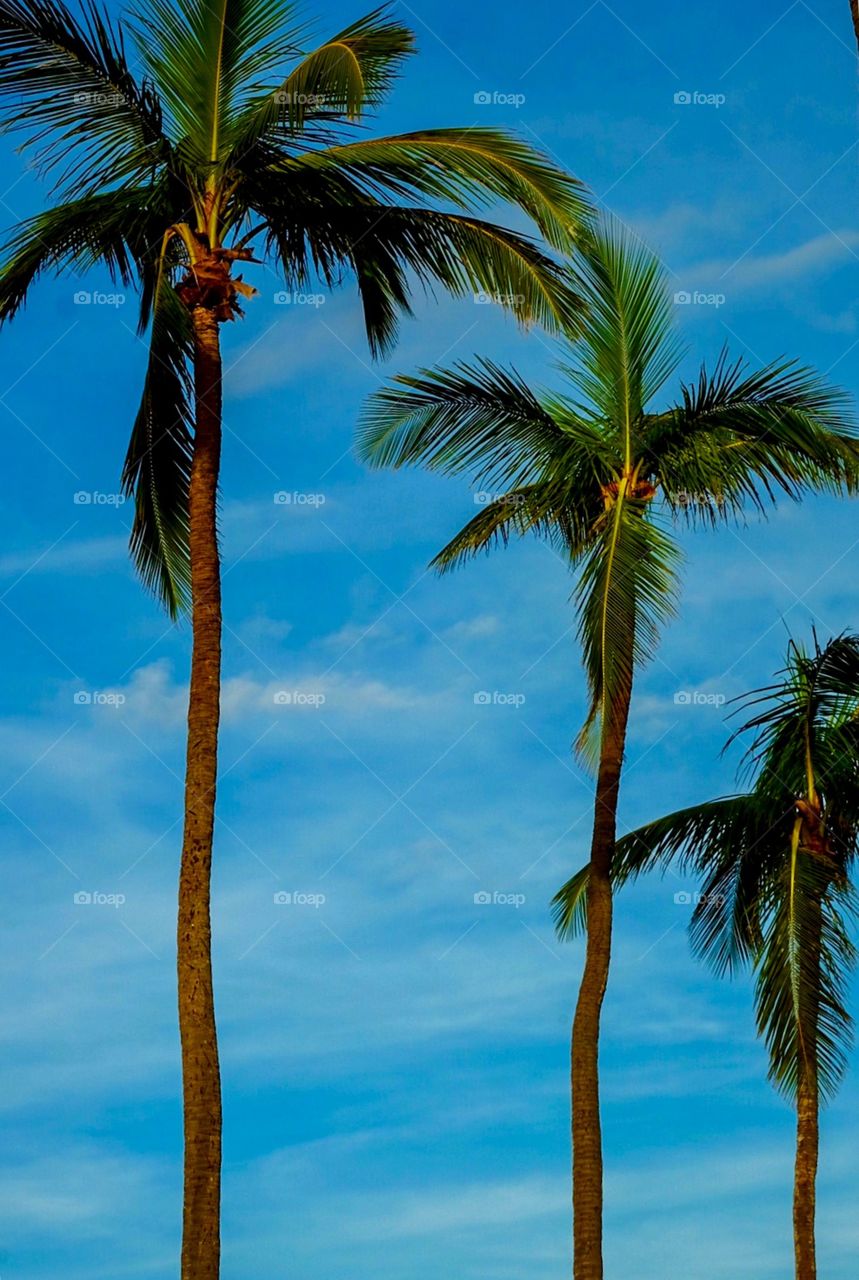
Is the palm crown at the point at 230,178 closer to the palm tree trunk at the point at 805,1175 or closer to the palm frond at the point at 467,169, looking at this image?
the palm frond at the point at 467,169

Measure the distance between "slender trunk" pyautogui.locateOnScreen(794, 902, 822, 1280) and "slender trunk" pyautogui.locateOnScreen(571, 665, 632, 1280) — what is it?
3.29 metres

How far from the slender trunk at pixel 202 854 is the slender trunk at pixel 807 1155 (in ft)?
30.1

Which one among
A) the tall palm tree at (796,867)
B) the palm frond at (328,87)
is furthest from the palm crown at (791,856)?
the palm frond at (328,87)

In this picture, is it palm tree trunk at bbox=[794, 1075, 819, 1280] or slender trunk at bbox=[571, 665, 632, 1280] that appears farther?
palm tree trunk at bbox=[794, 1075, 819, 1280]

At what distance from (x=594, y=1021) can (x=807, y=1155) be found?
4.72m

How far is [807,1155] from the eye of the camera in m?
22.0

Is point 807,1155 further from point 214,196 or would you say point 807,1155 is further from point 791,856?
point 214,196

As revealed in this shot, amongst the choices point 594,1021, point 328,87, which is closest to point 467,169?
point 328,87

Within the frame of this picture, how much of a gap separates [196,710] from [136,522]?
142 inches

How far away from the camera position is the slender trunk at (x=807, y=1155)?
2136cm

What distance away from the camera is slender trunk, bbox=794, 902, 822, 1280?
70.1 feet

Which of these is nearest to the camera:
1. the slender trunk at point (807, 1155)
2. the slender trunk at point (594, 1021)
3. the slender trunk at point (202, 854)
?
the slender trunk at point (202, 854)

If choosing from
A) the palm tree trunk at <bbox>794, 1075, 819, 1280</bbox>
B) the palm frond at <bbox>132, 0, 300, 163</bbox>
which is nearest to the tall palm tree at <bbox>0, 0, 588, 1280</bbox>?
the palm frond at <bbox>132, 0, 300, 163</bbox>

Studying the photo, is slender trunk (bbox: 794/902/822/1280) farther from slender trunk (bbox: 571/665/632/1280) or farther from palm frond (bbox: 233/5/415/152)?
palm frond (bbox: 233/5/415/152)
